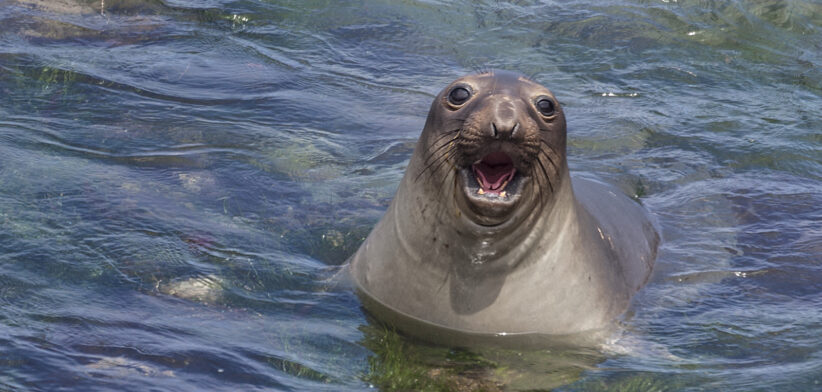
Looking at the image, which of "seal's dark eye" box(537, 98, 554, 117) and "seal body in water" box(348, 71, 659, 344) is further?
"seal's dark eye" box(537, 98, 554, 117)

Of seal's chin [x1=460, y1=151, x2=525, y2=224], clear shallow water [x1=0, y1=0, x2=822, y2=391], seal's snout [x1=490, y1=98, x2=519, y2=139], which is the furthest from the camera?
clear shallow water [x1=0, y1=0, x2=822, y2=391]

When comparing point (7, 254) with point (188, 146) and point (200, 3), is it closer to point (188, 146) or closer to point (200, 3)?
point (188, 146)

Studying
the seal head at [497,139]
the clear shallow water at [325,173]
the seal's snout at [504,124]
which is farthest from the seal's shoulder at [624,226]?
the seal's snout at [504,124]

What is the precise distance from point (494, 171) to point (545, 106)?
1.27 feet

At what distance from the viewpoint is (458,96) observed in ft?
16.4

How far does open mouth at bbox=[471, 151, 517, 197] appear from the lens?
480cm

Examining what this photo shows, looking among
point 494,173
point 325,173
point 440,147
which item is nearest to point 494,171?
point 494,173

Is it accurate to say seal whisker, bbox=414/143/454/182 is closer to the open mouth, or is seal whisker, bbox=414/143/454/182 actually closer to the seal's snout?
the open mouth

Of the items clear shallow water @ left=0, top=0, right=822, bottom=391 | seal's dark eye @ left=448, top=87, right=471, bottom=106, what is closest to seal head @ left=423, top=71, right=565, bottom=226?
seal's dark eye @ left=448, top=87, right=471, bottom=106

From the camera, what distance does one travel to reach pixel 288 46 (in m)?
10.2

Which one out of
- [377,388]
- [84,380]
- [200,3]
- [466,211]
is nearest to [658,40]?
[200,3]

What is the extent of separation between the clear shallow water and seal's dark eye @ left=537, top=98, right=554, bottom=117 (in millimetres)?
1158

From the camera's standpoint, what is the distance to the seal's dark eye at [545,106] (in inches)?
194

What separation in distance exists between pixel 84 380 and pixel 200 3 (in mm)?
7541
